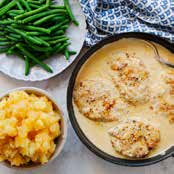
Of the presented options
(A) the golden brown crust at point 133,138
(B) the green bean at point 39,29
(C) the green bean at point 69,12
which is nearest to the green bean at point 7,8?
(B) the green bean at point 39,29

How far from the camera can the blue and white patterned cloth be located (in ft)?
6.98

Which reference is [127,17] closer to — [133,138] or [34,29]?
[34,29]

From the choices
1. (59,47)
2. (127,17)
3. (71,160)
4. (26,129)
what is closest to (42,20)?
(59,47)

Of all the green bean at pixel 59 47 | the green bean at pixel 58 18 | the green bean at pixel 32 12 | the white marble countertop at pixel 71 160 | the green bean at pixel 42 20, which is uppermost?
the green bean at pixel 32 12

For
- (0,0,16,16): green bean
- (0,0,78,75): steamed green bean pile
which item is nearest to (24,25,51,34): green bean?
(0,0,78,75): steamed green bean pile

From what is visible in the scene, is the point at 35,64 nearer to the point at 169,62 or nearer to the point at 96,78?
the point at 96,78

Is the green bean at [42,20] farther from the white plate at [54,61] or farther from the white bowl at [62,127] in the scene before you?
the white bowl at [62,127]

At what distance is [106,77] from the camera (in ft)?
6.91

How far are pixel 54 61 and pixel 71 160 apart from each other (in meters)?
0.41

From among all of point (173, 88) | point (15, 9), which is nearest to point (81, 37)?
point (15, 9)

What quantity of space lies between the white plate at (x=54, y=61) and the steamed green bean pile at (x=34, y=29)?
0.8 inches

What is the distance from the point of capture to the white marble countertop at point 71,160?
2.23 m

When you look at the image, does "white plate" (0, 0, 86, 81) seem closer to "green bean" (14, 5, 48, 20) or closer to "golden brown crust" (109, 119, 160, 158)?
"green bean" (14, 5, 48, 20)

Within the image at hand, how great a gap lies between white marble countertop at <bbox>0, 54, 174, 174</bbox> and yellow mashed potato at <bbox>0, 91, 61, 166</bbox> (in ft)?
0.67
